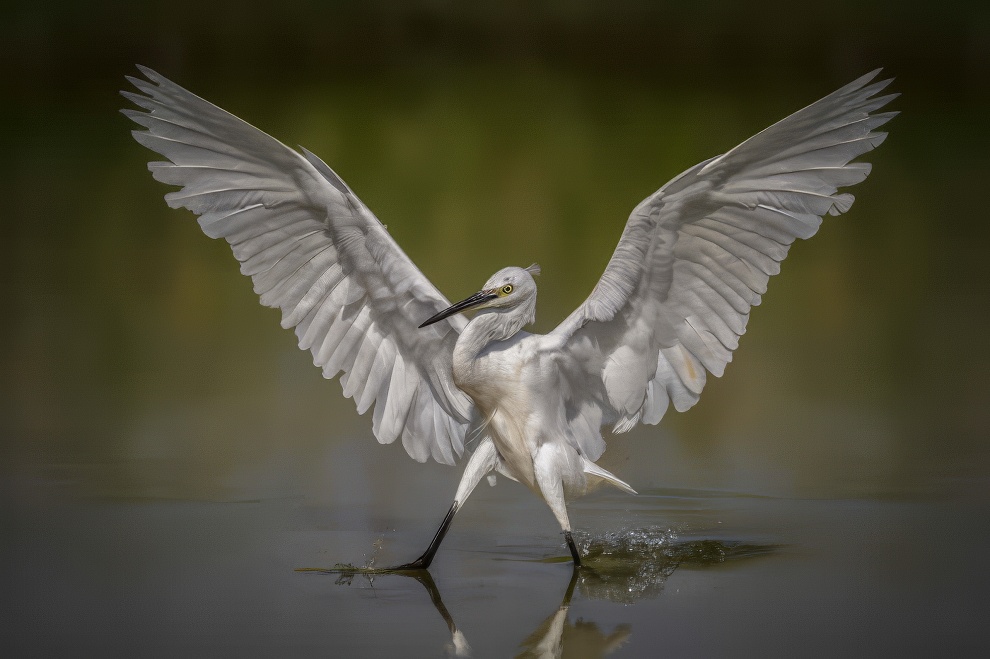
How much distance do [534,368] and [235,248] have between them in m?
1.09

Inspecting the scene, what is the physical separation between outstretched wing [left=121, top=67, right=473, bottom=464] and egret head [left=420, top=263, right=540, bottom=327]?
99 mm

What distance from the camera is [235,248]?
12.7 feet

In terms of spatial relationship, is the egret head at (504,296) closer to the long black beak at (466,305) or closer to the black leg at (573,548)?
the long black beak at (466,305)

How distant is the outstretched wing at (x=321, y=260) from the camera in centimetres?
369

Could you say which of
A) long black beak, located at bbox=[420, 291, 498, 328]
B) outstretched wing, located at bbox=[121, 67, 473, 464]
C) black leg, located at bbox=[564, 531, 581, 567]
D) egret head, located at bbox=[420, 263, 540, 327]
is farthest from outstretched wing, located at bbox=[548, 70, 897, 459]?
outstretched wing, located at bbox=[121, 67, 473, 464]

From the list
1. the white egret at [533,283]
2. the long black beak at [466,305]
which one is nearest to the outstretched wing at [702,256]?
the white egret at [533,283]

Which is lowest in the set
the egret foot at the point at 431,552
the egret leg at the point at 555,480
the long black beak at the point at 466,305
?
the egret foot at the point at 431,552

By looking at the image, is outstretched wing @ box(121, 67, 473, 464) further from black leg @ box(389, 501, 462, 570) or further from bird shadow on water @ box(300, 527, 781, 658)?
bird shadow on water @ box(300, 527, 781, 658)

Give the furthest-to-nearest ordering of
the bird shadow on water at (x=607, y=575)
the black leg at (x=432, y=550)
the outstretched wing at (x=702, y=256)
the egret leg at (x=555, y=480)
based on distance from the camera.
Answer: the black leg at (x=432, y=550) → the egret leg at (x=555, y=480) → the outstretched wing at (x=702, y=256) → the bird shadow on water at (x=607, y=575)

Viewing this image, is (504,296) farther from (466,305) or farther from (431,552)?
(431,552)

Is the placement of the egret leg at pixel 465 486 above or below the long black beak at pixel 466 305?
below

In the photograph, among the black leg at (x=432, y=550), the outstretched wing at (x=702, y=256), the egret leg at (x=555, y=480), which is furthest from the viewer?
the black leg at (x=432, y=550)

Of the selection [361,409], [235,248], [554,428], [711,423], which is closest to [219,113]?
[235,248]

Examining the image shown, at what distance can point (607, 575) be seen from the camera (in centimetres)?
368
